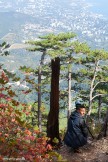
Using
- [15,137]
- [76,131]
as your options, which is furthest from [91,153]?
[15,137]

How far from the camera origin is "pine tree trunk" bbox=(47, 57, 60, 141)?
9930 millimetres

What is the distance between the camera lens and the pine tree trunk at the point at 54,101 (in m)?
9.93

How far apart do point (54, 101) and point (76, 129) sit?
1.49 m

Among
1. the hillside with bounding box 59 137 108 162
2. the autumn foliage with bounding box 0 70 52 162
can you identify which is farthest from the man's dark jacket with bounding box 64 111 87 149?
the autumn foliage with bounding box 0 70 52 162

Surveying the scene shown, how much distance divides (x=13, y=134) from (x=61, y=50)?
92.5 feet

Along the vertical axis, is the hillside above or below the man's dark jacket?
below

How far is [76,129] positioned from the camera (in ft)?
29.5

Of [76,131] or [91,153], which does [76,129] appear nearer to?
[76,131]

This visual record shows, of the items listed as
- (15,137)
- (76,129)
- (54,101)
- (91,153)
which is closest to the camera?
(15,137)

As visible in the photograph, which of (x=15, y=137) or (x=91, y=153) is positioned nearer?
(x=15, y=137)

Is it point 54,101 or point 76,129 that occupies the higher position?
point 54,101

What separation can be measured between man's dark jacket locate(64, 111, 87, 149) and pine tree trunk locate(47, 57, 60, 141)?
1.12 meters

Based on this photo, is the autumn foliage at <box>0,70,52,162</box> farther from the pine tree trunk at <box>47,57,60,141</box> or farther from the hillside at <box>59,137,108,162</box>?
the pine tree trunk at <box>47,57,60,141</box>

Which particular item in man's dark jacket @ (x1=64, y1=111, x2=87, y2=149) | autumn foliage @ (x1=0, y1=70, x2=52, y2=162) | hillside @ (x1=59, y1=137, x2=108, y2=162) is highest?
autumn foliage @ (x1=0, y1=70, x2=52, y2=162)
